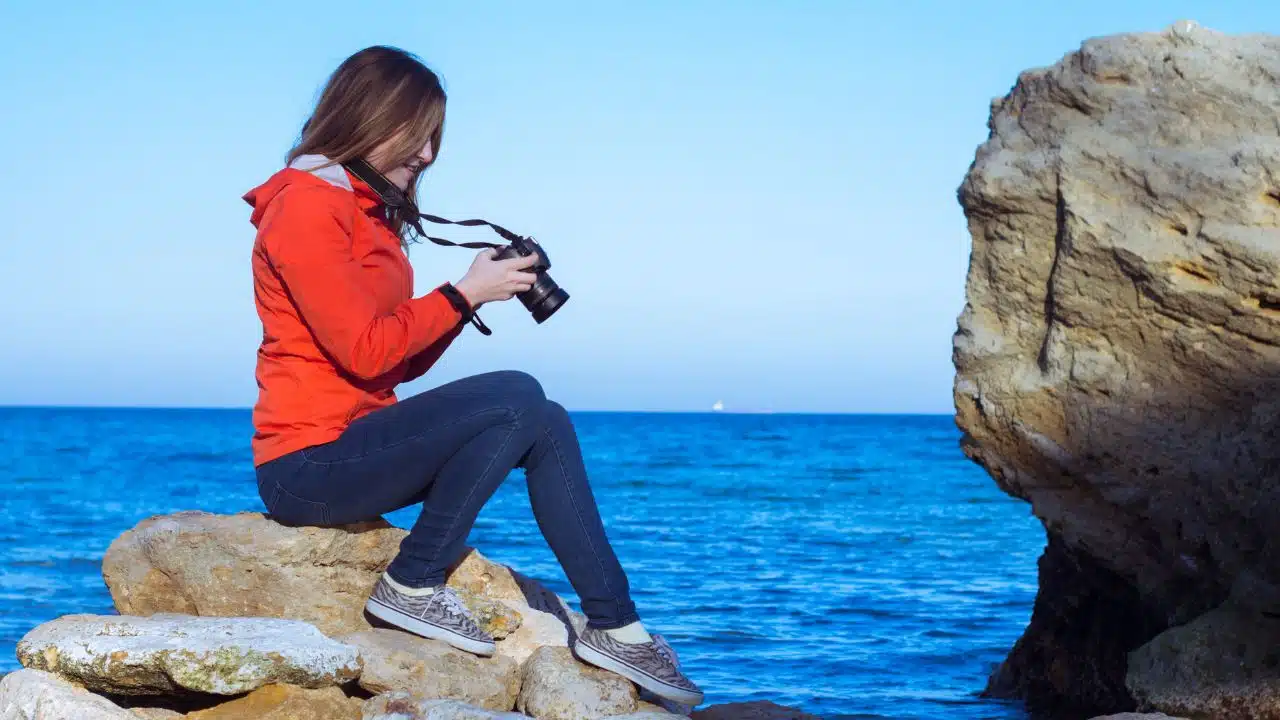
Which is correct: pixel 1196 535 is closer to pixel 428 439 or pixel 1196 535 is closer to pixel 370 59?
pixel 428 439

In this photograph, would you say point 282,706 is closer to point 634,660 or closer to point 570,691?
point 570,691

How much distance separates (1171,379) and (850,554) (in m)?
10.5

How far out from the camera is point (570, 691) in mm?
4090

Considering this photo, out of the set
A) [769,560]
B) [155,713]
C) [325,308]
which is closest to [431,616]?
[155,713]

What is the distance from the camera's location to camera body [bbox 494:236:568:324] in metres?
4.22

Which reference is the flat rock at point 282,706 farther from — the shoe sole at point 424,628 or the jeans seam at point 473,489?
the jeans seam at point 473,489

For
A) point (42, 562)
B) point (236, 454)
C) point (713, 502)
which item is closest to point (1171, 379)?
point (42, 562)

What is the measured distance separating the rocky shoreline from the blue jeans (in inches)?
9.1

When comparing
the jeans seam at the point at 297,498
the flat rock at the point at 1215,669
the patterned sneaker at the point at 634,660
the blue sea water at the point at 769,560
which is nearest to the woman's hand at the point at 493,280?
the jeans seam at the point at 297,498

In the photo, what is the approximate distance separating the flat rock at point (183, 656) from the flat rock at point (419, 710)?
0.43 ft

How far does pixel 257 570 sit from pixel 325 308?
1092mm

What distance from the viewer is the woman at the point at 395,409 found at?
3.97 m

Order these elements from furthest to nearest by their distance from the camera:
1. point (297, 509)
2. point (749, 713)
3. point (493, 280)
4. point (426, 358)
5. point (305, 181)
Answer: point (749, 713)
point (426, 358)
point (297, 509)
point (493, 280)
point (305, 181)

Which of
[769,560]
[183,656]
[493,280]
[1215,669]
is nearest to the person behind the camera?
[183,656]
